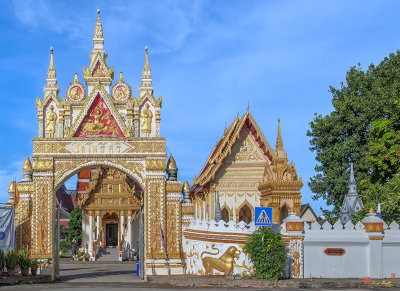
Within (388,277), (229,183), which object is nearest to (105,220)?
(229,183)

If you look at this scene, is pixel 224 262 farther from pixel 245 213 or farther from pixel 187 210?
pixel 245 213

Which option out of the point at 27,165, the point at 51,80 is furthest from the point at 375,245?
the point at 51,80

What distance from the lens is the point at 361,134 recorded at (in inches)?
1282

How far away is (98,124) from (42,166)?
102 inches

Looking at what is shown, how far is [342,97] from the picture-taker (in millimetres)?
33750

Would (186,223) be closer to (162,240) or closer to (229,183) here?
(162,240)

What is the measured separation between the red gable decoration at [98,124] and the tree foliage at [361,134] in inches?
513

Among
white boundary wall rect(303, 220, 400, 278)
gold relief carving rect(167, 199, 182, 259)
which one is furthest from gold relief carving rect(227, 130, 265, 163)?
white boundary wall rect(303, 220, 400, 278)

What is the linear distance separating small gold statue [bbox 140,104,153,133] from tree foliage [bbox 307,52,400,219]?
1188 cm

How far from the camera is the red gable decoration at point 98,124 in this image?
2270cm

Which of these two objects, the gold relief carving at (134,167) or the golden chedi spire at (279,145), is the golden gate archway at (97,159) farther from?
the golden chedi spire at (279,145)

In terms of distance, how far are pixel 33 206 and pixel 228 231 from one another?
290 inches

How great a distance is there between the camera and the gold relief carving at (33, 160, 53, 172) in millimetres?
22062

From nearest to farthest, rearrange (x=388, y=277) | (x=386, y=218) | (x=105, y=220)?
(x=388, y=277) → (x=386, y=218) → (x=105, y=220)
